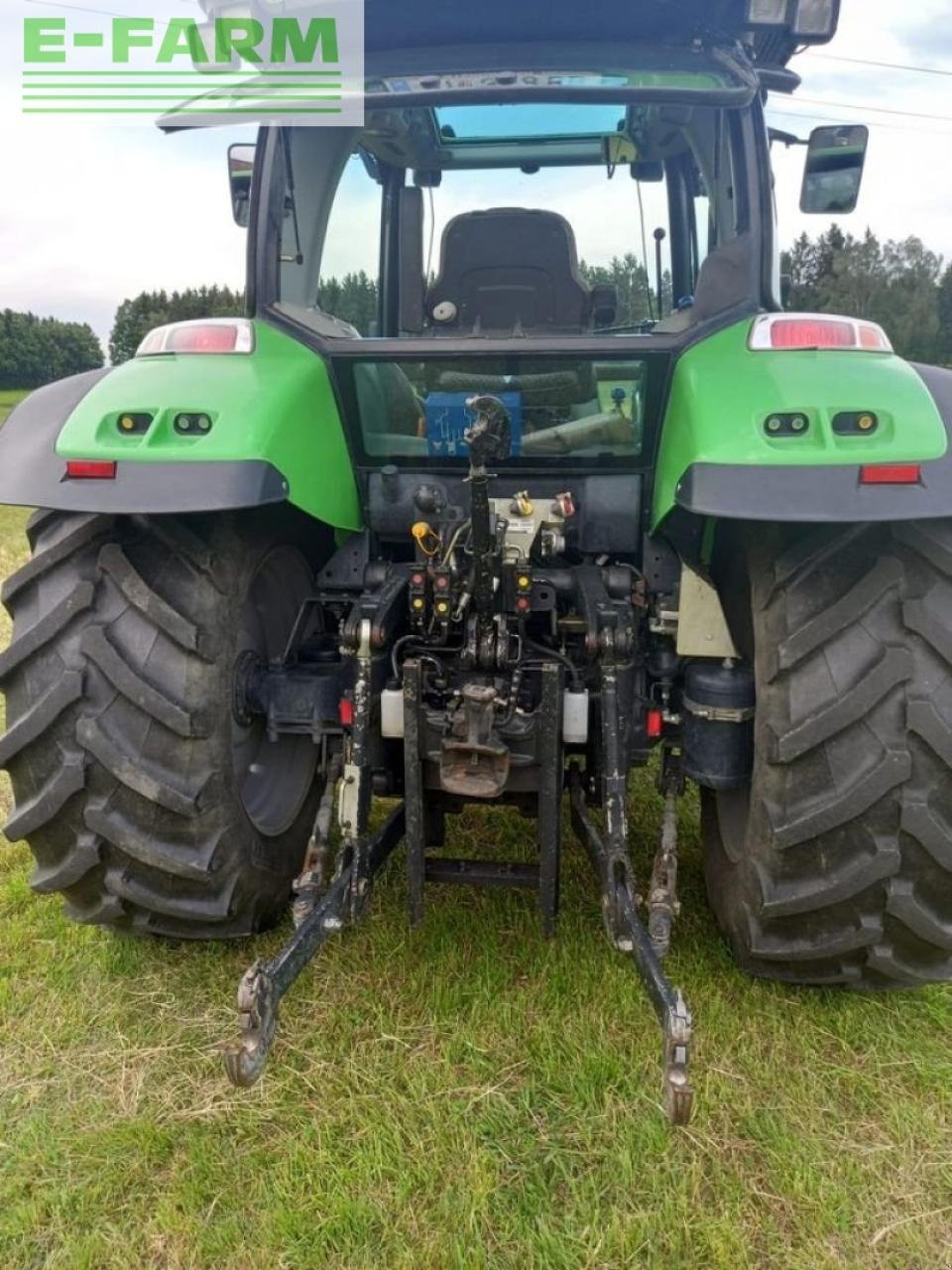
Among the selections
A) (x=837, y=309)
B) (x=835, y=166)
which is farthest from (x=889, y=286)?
(x=835, y=166)

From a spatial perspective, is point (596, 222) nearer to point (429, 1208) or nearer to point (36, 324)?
point (429, 1208)

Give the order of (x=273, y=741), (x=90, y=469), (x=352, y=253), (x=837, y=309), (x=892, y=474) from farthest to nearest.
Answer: (x=837, y=309) < (x=352, y=253) < (x=273, y=741) < (x=90, y=469) < (x=892, y=474)

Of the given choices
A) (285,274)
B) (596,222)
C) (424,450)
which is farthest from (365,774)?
(596,222)

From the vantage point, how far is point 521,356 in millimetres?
2463

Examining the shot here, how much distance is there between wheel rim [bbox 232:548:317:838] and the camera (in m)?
2.51

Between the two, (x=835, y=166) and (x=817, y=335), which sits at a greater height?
(x=835, y=166)

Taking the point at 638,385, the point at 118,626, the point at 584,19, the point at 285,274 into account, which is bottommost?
the point at 118,626

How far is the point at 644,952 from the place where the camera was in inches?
75.5

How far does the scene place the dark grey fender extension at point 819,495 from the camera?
74.6 inches

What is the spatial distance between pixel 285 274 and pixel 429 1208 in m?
2.40

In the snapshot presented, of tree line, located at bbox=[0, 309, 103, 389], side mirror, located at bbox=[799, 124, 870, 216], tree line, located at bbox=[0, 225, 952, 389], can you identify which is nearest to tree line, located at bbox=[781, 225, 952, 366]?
tree line, located at bbox=[0, 225, 952, 389]

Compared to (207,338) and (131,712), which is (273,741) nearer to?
(131,712)

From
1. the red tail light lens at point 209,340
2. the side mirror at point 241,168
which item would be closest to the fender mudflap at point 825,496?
the red tail light lens at point 209,340

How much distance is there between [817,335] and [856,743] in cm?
92
